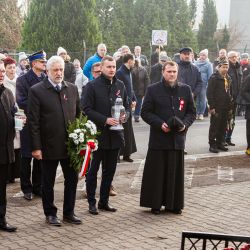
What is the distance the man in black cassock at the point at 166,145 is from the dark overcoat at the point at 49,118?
1.33 metres

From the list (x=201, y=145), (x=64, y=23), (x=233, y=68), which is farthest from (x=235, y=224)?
(x=64, y=23)

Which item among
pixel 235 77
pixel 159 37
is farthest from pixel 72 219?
pixel 159 37

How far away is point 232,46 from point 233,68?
33.6 meters

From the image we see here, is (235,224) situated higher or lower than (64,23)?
lower

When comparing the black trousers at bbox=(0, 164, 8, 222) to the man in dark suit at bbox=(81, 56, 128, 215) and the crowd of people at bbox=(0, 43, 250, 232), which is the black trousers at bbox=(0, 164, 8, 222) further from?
the man in dark suit at bbox=(81, 56, 128, 215)

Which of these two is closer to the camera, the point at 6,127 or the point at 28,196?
the point at 6,127

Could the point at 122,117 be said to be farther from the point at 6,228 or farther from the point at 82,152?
the point at 6,228

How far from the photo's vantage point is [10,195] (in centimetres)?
955

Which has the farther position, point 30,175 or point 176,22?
point 176,22

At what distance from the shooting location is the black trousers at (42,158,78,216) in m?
8.00

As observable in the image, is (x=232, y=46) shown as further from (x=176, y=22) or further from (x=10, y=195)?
(x=10, y=195)

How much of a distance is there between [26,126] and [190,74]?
693 cm

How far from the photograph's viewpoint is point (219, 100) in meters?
13.7

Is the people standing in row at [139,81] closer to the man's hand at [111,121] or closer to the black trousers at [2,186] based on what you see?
the man's hand at [111,121]
